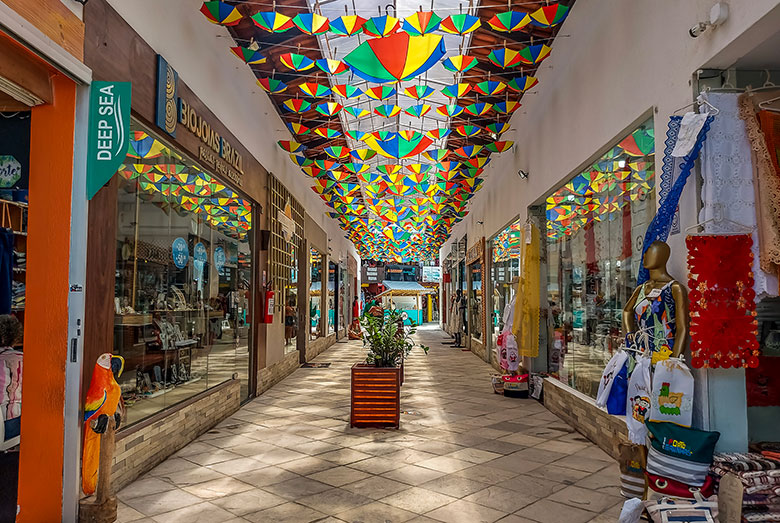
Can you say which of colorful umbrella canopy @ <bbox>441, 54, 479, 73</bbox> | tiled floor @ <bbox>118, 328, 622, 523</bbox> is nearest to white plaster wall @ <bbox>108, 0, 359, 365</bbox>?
colorful umbrella canopy @ <bbox>441, 54, 479, 73</bbox>

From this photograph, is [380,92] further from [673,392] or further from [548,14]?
[673,392]

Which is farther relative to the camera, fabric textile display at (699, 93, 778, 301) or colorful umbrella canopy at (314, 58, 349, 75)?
colorful umbrella canopy at (314, 58, 349, 75)

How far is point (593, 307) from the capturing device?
5938 mm

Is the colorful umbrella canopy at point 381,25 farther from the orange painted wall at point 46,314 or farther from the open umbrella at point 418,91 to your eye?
the orange painted wall at point 46,314

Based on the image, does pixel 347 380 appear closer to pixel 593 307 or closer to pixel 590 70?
pixel 593 307

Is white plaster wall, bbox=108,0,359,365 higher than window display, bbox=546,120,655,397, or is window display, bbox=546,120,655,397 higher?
white plaster wall, bbox=108,0,359,365

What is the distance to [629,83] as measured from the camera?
171 inches

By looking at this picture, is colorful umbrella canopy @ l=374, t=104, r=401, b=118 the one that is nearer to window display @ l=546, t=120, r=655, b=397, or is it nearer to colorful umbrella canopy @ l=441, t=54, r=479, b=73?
colorful umbrella canopy @ l=441, t=54, r=479, b=73

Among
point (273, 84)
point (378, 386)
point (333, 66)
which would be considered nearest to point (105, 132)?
point (333, 66)

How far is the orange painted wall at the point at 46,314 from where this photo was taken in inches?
124

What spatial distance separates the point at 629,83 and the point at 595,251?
2103mm

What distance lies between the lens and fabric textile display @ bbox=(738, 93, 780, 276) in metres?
3.00

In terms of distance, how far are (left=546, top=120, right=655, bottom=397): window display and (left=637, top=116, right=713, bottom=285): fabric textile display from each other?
0.71 metres

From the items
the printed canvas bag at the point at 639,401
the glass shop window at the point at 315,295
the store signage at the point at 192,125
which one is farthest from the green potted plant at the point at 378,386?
the glass shop window at the point at 315,295
